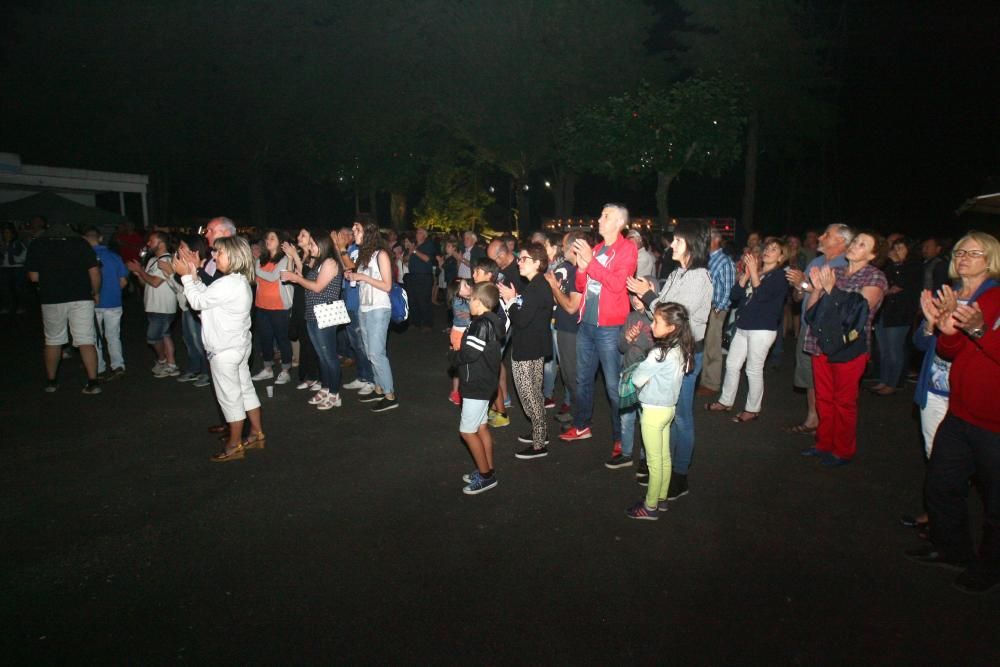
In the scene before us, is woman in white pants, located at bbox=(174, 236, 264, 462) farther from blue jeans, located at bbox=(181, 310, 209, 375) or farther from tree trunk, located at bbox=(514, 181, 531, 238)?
tree trunk, located at bbox=(514, 181, 531, 238)

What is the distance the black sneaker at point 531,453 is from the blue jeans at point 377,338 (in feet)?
7.23

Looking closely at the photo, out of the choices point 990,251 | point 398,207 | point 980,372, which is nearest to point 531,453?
point 980,372

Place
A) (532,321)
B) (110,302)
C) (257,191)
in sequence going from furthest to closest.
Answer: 1. (257,191)
2. (110,302)
3. (532,321)

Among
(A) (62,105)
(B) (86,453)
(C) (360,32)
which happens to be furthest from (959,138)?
(A) (62,105)

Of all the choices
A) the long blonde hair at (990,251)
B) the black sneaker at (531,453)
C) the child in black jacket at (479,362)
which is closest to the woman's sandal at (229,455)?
the child in black jacket at (479,362)

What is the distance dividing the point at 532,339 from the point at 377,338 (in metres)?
2.25

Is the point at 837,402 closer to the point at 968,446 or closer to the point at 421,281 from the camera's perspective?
the point at 968,446

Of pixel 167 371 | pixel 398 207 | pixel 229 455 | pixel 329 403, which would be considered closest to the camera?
pixel 229 455

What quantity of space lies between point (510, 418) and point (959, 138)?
2254 centimetres

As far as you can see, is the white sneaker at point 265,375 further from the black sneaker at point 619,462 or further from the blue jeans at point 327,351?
the black sneaker at point 619,462

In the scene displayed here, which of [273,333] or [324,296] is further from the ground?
[324,296]

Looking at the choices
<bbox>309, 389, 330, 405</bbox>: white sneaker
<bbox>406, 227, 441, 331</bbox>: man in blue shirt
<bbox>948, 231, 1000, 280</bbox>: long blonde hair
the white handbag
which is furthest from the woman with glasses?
<bbox>406, 227, 441, 331</bbox>: man in blue shirt

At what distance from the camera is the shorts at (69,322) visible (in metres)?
7.65

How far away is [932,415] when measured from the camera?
4.27 metres
